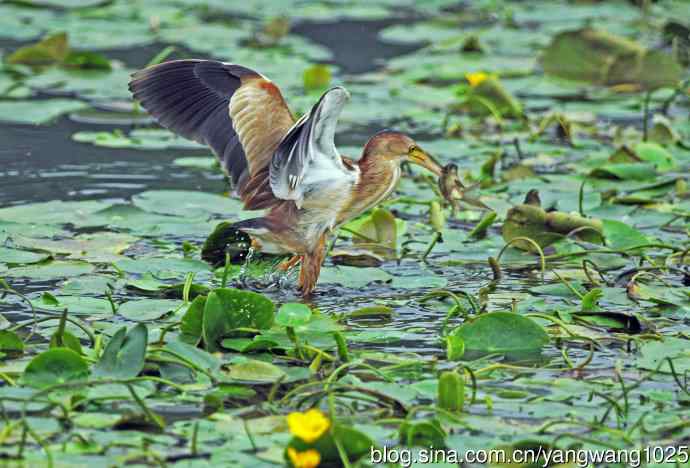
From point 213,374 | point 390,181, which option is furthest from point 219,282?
point 213,374

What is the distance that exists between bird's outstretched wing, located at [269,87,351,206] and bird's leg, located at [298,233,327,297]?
284 millimetres

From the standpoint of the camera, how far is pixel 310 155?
5.89 meters

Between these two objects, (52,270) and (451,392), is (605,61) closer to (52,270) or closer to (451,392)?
(52,270)

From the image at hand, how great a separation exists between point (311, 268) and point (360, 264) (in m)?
0.47

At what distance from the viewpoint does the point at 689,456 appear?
4277 millimetres

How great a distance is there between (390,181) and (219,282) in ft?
3.17

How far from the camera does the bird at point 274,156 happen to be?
240 inches

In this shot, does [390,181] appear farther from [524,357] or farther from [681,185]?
[681,185]

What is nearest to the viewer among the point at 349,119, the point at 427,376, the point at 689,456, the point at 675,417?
the point at 689,456

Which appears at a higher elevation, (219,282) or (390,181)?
(390,181)

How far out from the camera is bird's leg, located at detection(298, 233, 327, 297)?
6.25m

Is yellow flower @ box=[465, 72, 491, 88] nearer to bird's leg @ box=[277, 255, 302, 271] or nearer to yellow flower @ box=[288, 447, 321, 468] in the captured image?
bird's leg @ box=[277, 255, 302, 271]

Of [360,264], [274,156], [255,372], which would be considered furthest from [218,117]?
[255,372]

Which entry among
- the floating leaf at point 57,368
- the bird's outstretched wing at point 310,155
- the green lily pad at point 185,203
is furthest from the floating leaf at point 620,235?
the floating leaf at point 57,368
